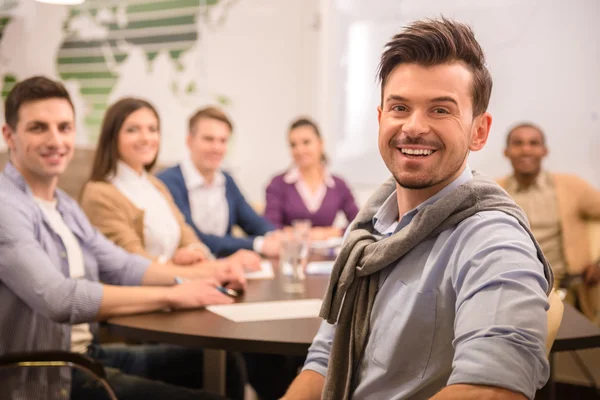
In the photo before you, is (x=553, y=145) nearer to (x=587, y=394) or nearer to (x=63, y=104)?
(x=587, y=394)

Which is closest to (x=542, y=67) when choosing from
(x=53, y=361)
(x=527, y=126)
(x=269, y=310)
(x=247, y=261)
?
(x=527, y=126)

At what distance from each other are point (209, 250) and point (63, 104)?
1.47m

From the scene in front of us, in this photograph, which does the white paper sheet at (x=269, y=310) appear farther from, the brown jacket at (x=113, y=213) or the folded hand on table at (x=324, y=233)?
the folded hand on table at (x=324, y=233)

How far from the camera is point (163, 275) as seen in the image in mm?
2256

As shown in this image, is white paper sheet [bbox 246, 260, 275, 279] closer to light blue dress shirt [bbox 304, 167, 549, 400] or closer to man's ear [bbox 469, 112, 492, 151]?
light blue dress shirt [bbox 304, 167, 549, 400]

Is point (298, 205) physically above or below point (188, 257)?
above

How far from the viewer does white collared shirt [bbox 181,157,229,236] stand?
3.67 m

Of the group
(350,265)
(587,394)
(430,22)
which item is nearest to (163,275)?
(350,265)

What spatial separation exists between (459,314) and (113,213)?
1.91m

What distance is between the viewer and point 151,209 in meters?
2.92

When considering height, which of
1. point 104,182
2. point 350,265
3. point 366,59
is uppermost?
point 366,59

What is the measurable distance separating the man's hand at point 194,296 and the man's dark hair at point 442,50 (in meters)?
0.99

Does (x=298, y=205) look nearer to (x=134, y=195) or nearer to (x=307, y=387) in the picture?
(x=134, y=195)

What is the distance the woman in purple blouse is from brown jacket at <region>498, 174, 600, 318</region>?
3.86 ft
